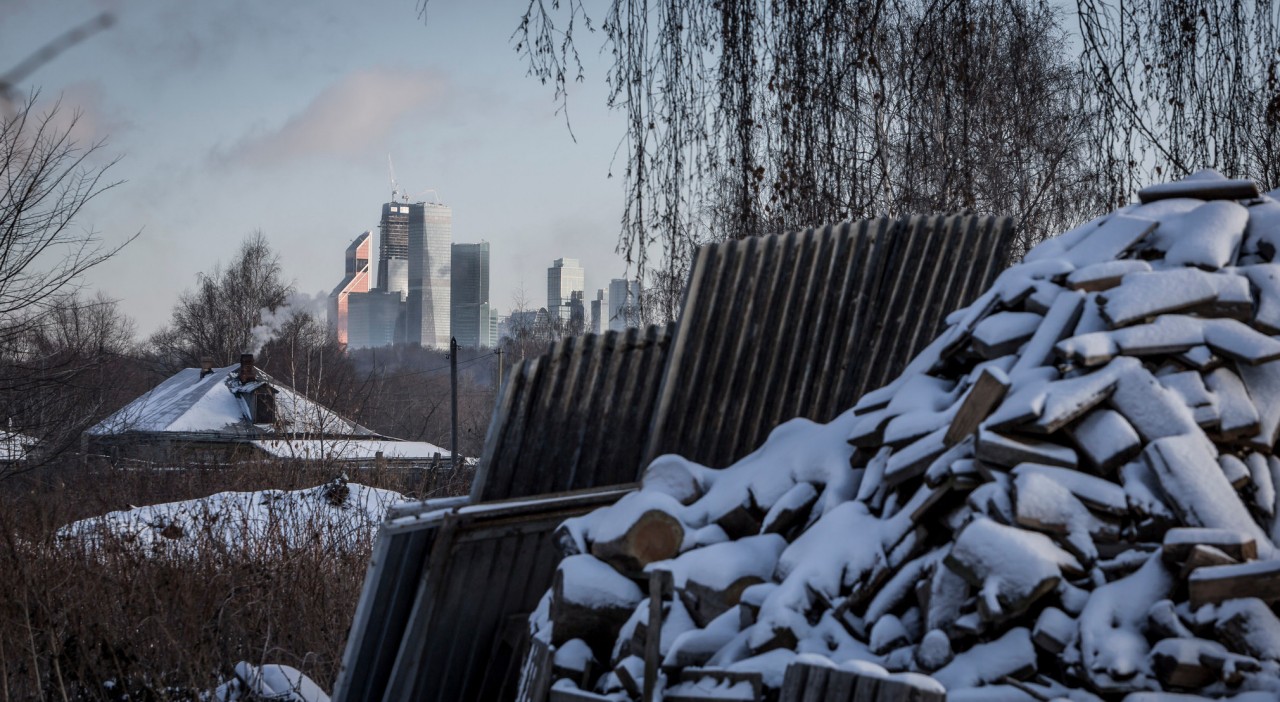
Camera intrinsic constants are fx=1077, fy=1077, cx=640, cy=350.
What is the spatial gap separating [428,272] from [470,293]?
1399 cm

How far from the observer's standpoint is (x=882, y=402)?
3.78 m

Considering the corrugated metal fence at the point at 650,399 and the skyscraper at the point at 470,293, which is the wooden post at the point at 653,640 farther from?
the skyscraper at the point at 470,293

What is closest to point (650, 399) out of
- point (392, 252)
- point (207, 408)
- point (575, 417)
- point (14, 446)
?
point (575, 417)

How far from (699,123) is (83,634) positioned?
4855 mm

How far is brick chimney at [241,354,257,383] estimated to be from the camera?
115 feet

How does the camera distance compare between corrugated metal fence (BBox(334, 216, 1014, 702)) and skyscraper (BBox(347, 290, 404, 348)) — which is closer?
corrugated metal fence (BBox(334, 216, 1014, 702))

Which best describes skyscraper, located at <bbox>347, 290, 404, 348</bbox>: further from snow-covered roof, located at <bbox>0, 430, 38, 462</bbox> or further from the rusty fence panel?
the rusty fence panel

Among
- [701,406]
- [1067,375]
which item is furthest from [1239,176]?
[701,406]

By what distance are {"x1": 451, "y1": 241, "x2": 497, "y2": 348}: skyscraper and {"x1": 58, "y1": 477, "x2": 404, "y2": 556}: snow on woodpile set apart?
474 feet

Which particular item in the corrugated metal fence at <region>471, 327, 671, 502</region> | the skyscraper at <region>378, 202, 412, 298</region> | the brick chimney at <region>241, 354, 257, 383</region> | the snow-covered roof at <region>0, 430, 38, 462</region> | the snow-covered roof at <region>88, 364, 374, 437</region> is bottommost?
the snow-covered roof at <region>88, 364, 374, 437</region>

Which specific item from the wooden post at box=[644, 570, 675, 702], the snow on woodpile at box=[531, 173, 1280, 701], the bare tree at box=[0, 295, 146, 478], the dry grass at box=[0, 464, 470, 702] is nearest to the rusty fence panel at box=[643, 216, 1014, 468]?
the snow on woodpile at box=[531, 173, 1280, 701]

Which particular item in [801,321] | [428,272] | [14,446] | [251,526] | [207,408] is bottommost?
[207,408]

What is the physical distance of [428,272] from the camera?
172 m

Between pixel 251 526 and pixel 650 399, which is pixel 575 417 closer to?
pixel 650 399
